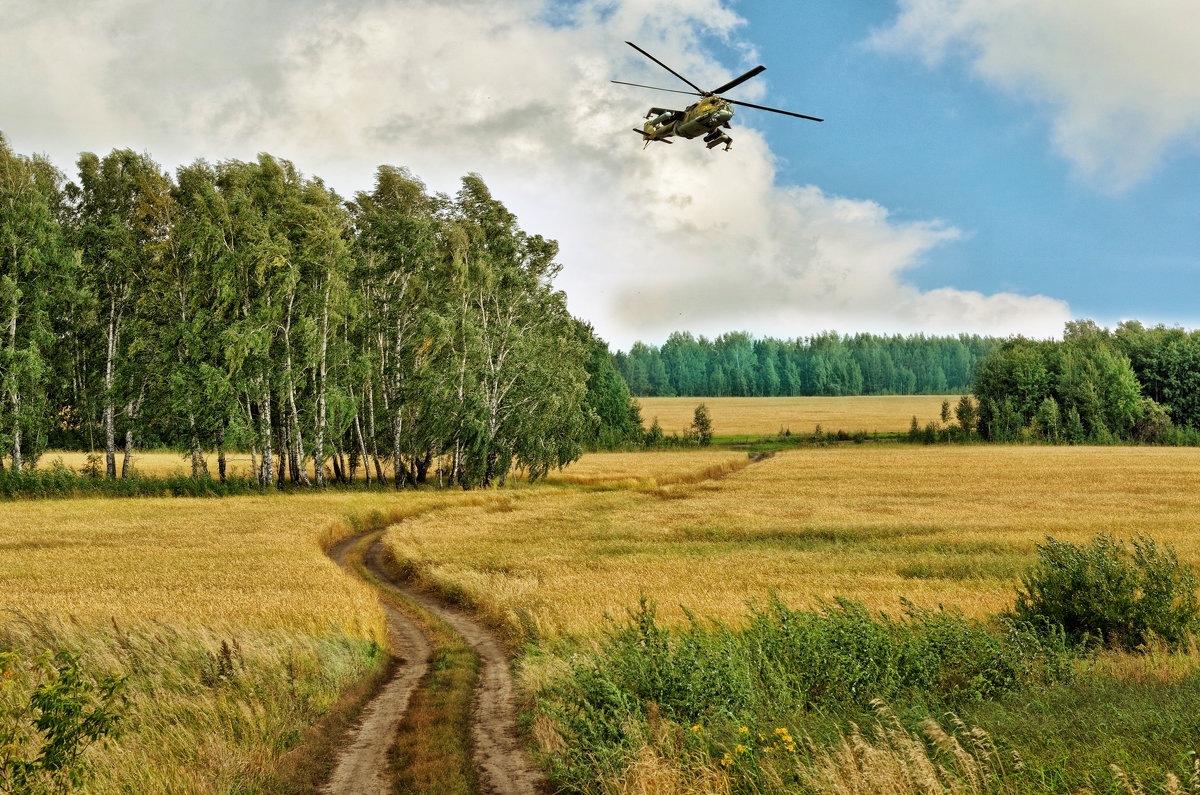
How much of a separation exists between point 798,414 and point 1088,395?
54.3 m

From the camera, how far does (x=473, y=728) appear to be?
1235cm

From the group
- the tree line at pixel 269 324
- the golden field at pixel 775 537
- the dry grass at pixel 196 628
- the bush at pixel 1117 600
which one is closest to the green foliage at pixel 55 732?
the dry grass at pixel 196 628

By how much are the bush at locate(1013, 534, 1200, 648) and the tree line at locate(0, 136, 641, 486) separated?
42.0 meters

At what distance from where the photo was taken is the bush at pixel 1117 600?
585 inches

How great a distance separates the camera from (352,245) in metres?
57.8

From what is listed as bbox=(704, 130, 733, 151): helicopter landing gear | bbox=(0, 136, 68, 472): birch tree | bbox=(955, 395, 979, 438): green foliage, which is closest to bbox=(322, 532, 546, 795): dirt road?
bbox=(704, 130, 733, 151): helicopter landing gear

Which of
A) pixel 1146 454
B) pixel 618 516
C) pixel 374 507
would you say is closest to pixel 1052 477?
pixel 1146 454

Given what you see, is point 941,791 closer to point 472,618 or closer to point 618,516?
point 472,618

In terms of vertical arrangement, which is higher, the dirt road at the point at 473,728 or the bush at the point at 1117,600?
the bush at the point at 1117,600

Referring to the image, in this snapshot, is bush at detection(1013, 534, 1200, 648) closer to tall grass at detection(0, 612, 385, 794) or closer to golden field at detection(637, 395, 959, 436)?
tall grass at detection(0, 612, 385, 794)

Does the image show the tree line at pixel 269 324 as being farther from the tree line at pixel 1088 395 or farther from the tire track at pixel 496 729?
the tree line at pixel 1088 395

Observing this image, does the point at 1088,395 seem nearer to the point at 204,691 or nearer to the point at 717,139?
the point at 717,139

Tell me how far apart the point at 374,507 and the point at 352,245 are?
2258 cm

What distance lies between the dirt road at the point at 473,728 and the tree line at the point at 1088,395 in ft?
354
